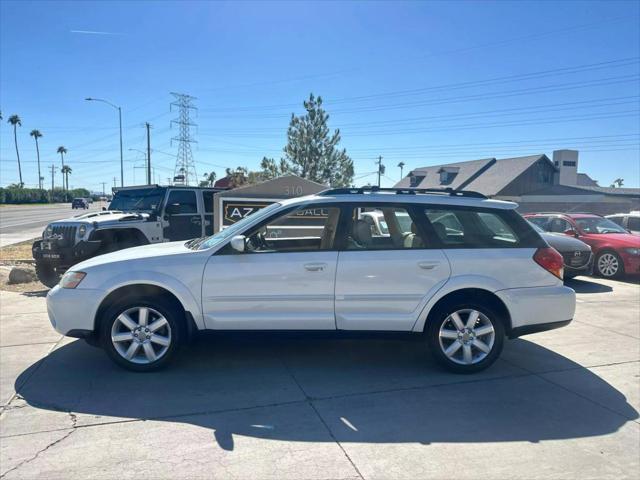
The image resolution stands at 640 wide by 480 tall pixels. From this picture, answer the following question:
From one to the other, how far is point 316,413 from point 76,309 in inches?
95.1

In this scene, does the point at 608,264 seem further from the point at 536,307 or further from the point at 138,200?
the point at 138,200

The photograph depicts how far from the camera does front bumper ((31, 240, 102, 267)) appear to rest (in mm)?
7668

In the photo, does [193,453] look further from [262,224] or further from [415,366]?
[415,366]

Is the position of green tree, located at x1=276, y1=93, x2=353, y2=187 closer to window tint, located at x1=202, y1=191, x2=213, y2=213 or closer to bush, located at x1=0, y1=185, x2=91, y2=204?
window tint, located at x1=202, y1=191, x2=213, y2=213

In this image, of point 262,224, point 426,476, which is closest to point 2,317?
point 262,224

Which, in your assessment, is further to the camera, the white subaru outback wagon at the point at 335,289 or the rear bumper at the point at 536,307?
the rear bumper at the point at 536,307

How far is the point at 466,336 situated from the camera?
15.0 ft

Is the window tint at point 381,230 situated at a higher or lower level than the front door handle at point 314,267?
higher

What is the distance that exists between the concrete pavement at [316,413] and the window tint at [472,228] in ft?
4.22

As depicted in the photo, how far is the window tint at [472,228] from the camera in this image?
462 cm

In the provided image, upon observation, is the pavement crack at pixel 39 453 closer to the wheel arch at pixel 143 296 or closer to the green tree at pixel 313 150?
the wheel arch at pixel 143 296

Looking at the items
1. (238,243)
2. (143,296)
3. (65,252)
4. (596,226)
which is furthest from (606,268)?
(65,252)

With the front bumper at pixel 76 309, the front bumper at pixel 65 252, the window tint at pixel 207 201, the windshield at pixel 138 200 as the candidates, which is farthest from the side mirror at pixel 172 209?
the front bumper at pixel 76 309

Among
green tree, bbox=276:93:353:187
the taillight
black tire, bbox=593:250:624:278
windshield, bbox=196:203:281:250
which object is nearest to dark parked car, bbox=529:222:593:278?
black tire, bbox=593:250:624:278
